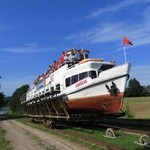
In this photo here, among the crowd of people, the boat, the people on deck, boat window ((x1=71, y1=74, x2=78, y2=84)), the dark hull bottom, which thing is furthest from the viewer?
the people on deck

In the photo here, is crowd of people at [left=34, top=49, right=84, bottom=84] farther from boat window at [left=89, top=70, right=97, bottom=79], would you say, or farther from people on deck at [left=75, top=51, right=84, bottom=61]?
boat window at [left=89, top=70, right=97, bottom=79]

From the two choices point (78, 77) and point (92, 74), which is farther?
point (78, 77)

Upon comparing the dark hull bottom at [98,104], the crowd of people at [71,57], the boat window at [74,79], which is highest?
the crowd of people at [71,57]

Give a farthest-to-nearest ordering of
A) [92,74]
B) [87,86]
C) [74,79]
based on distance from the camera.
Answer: [74,79], [92,74], [87,86]

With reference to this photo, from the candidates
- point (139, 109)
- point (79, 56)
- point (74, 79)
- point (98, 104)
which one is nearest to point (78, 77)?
point (74, 79)

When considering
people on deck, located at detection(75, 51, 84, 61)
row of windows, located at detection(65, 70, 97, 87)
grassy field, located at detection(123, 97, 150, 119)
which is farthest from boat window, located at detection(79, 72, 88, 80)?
grassy field, located at detection(123, 97, 150, 119)

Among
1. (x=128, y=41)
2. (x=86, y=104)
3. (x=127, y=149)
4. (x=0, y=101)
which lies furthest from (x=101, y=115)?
(x=0, y=101)

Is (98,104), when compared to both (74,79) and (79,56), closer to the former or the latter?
(74,79)

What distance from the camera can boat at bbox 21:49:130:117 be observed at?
1709 centimetres

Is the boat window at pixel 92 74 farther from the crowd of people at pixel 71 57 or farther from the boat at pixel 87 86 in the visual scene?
the crowd of people at pixel 71 57

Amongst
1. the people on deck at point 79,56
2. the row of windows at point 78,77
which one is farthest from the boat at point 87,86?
the people on deck at point 79,56

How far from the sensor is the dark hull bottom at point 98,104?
1722 cm

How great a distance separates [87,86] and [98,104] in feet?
3.46

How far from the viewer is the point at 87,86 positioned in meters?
18.4
